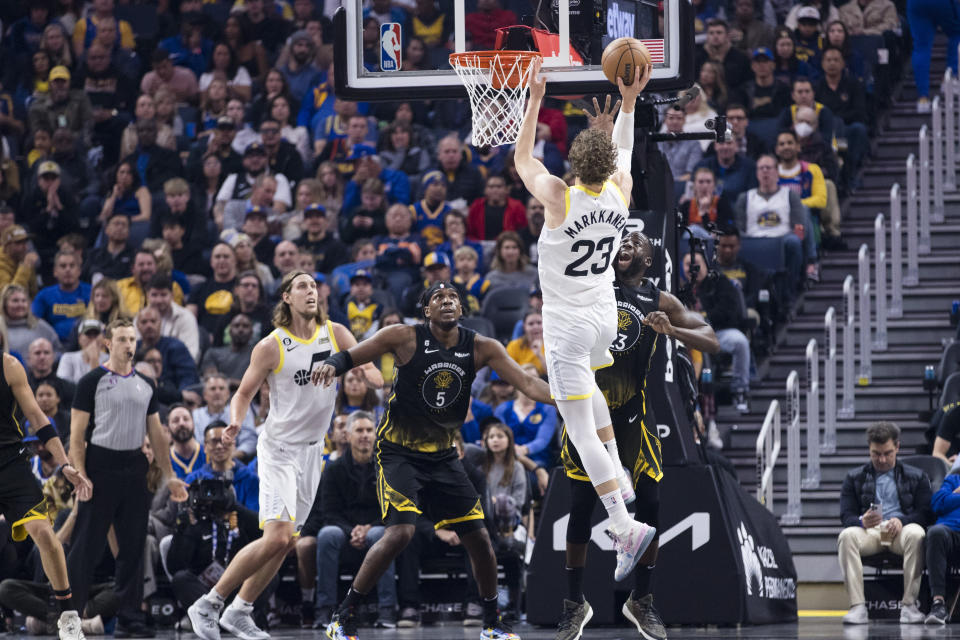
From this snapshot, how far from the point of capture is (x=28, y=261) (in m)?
18.7

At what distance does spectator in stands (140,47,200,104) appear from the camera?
877 inches

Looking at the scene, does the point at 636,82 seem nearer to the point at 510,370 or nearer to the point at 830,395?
the point at 510,370

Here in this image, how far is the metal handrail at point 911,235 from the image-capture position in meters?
17.1

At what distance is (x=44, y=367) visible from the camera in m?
A: 16.0

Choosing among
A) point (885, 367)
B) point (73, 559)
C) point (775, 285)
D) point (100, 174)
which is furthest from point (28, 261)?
point (885, 367)

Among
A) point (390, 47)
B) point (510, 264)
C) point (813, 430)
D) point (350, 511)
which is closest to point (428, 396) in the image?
point (390, 47)

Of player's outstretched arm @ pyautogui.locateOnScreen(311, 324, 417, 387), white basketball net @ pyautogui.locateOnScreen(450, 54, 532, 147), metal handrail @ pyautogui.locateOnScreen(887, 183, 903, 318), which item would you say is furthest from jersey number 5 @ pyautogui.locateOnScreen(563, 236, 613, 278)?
metal handrail @ pyautogui.locateOnScreen(887, 183, 903, 318)

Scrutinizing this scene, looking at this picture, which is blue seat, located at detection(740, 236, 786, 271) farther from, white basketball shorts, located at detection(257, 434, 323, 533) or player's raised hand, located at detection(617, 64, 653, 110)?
player's raised hand, located at detection(617, 64, 653, 110)

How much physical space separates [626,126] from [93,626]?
21.6ft

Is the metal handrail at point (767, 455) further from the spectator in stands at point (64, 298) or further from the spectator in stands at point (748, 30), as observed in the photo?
the spectator in stands at point (64, 298)

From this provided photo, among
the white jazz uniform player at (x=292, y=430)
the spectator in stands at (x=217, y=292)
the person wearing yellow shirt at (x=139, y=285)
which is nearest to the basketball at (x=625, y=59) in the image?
the white jazz uniform player at (x=292, y=430)

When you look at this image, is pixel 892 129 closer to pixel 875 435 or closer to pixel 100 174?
pixel 875 435

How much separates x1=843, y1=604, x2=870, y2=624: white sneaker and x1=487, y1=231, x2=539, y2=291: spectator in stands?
5550 mm

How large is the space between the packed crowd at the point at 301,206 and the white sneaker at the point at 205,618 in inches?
95.1
